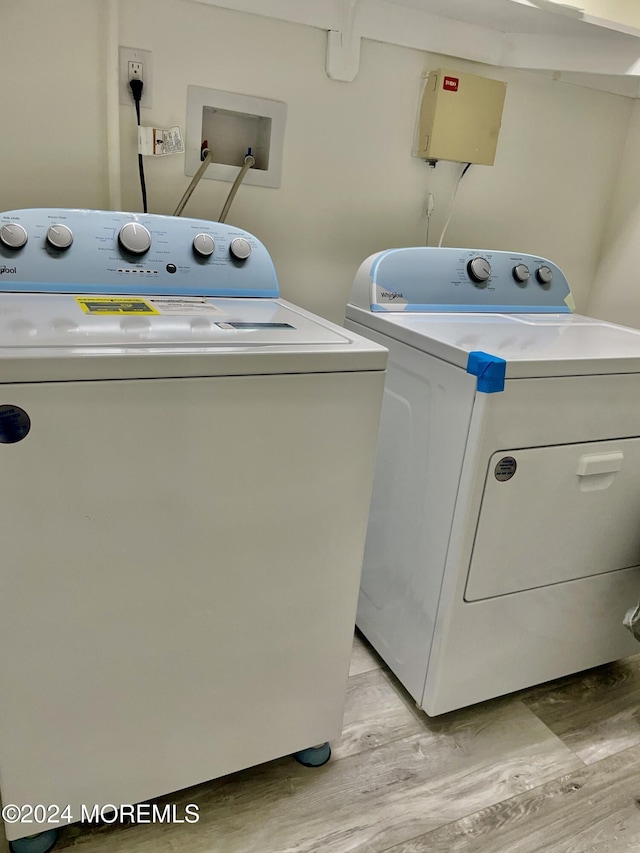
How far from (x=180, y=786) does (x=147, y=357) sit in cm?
76

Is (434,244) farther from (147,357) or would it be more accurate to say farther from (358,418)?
(147,357)

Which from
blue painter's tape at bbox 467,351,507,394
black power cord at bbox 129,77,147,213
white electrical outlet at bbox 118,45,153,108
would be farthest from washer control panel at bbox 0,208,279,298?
blue painter's tape at bbox 467,351,507,394

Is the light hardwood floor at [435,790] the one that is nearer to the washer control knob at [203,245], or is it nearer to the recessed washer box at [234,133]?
the washer control knob at [203,245]

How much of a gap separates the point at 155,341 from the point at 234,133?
0.81 metres

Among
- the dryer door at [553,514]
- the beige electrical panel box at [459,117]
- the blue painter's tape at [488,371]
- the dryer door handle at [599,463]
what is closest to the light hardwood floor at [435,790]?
the dryer door at [553,514]

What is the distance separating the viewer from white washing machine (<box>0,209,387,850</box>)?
809 mm

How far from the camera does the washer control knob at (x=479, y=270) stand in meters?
1.52

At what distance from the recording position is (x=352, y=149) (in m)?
1.55

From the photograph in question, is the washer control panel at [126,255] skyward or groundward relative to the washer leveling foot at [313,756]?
skyward

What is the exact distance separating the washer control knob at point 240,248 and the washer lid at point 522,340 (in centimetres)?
29

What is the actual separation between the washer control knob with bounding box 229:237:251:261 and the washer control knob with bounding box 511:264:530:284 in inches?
27.9

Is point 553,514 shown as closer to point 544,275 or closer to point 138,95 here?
point 544,275

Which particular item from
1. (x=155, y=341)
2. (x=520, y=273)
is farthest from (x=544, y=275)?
(x=155, y=341)

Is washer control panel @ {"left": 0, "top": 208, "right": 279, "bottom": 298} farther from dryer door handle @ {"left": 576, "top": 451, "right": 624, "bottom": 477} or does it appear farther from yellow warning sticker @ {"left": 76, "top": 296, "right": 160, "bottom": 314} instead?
dryer door handle @ {"left": 576, "top": 451, "right": 624, "bottom": 477}
